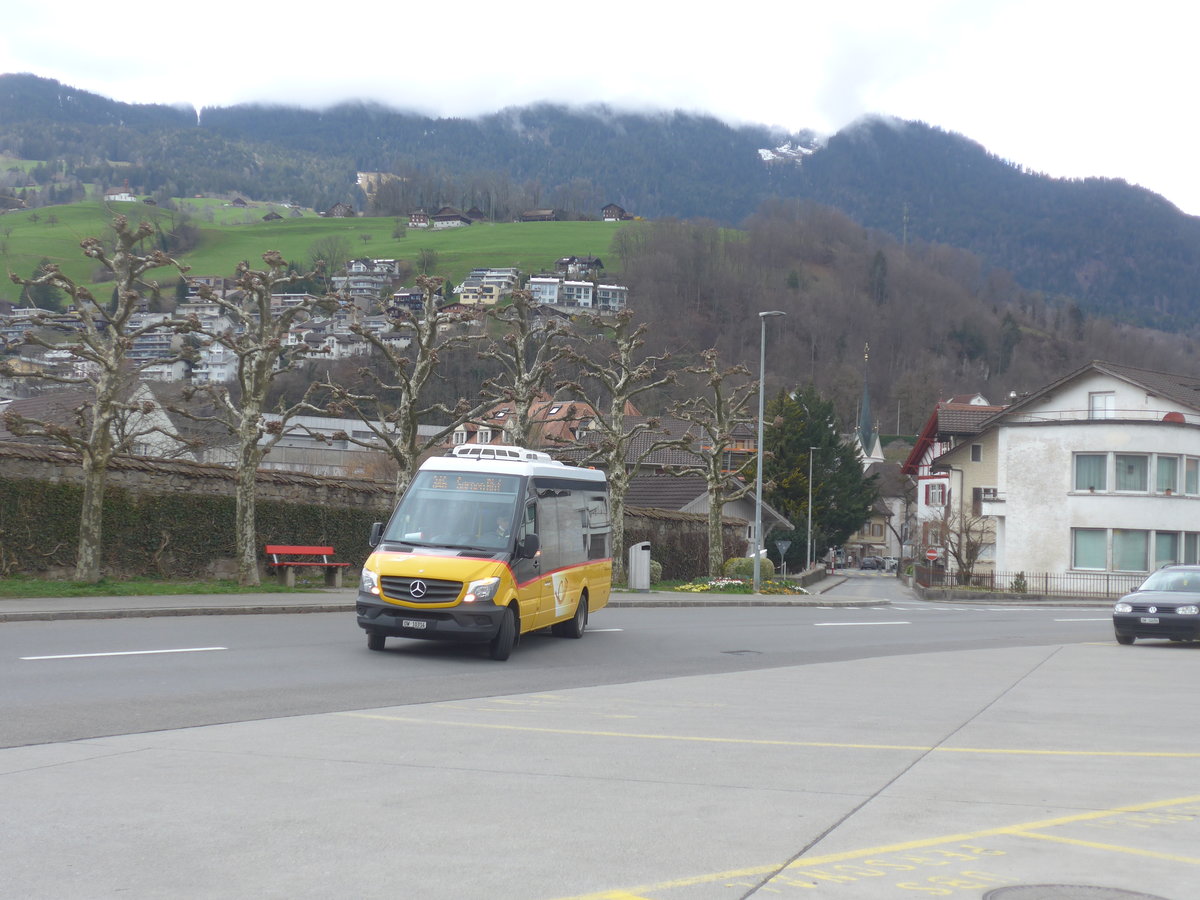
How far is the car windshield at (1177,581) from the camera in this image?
23.9 metres

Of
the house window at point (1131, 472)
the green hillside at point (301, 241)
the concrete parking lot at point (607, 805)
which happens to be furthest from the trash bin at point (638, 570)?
the green hillside at point (301, 241)

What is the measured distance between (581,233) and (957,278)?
58.0 m

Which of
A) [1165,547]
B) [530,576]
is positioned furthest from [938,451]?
[530,576]

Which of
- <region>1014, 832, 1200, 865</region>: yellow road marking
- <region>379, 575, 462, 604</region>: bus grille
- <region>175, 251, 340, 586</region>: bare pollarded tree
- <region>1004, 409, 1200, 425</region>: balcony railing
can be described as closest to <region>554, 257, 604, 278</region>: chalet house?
<region>1004, 409, 1200, 425</region>: balcony railing

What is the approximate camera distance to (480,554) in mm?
16078

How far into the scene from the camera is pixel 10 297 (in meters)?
114

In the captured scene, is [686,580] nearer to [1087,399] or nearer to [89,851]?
[1087,399]

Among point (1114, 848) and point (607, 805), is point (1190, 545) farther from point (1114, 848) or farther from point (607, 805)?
point (607, 805)

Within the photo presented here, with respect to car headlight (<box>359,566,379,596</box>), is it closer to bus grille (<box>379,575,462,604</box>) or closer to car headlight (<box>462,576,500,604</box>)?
bus grille (<box>379,575,462,604</box>)

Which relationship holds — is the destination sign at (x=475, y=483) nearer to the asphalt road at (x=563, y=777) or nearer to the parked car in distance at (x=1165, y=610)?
the asphalt road at (x=563, y=777)

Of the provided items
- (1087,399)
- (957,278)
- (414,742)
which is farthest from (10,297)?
(957,278)

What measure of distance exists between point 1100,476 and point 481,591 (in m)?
44.3

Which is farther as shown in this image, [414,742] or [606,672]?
[606,672]

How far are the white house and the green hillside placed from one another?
97.2m
